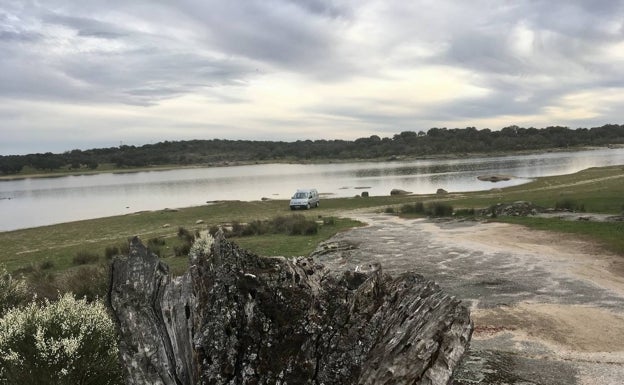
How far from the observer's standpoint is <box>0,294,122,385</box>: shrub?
5.53 metres

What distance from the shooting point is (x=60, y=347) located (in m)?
5.67

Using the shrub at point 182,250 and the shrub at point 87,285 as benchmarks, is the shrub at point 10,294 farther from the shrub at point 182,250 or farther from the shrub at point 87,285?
the shrub at point 182,250

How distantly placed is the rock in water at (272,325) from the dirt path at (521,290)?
2.48 m

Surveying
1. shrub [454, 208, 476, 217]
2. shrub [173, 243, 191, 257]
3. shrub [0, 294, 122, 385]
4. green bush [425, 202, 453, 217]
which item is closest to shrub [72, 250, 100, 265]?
shrub [173, 243, 191, 257]

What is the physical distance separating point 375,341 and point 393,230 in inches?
889

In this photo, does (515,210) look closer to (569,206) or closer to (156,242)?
(569,206)

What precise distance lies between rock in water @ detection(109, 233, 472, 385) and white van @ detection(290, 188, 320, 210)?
37622 mm

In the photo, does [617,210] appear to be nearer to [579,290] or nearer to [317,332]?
[579,290]

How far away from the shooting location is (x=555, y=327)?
11.3 metres

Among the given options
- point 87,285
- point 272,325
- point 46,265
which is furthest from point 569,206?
point 272,325

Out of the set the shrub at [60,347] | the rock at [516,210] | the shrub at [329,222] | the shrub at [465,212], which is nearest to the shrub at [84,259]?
the shrub at [329,222]

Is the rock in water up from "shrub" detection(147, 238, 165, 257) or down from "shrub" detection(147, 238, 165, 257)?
up

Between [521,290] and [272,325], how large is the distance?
1174 cm

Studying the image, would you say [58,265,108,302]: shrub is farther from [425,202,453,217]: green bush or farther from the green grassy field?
[425,202,453,217]: green bush
